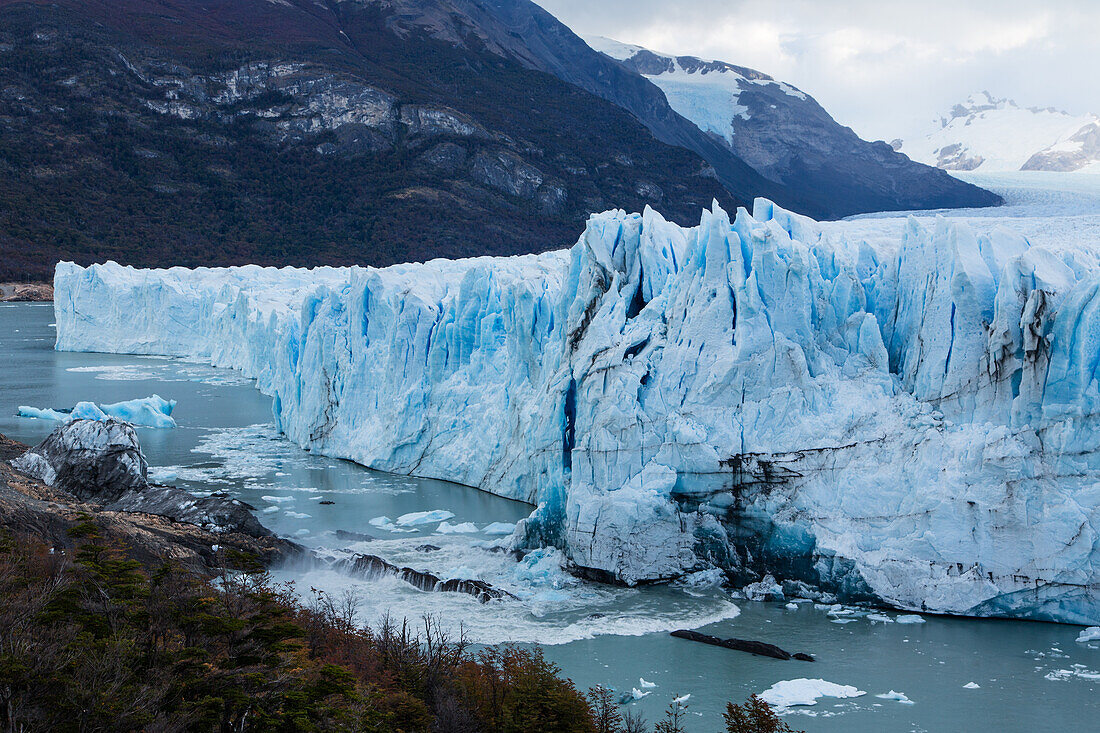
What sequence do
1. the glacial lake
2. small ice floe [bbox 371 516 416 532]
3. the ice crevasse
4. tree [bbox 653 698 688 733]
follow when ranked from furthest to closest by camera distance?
small ice floe [bbox 371 516 416 532] < the ice crevasse < the glacial lake < tree [bbox 653 698 688 733]

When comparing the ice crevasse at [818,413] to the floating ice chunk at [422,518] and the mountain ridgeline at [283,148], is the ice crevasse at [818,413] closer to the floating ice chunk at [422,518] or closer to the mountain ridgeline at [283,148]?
the floating ice chunk at [422,518]

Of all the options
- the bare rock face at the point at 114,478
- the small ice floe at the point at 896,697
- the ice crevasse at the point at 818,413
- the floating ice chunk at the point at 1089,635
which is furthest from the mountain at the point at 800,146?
the small ice floe at the point at 896,697

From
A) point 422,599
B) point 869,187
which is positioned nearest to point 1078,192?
point 422,599

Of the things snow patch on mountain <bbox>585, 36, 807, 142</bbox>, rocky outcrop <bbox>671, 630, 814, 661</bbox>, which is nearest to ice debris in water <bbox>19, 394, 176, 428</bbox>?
rocky outcrop <bbox>671, 630, 814, 661</bbox>

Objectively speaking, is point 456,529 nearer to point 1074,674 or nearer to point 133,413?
point 1074,674

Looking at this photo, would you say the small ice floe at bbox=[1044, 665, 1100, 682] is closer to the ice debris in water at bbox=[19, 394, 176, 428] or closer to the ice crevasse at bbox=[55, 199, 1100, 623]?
the ice crevasse at bbox=[55, 199, 1100, 623]
